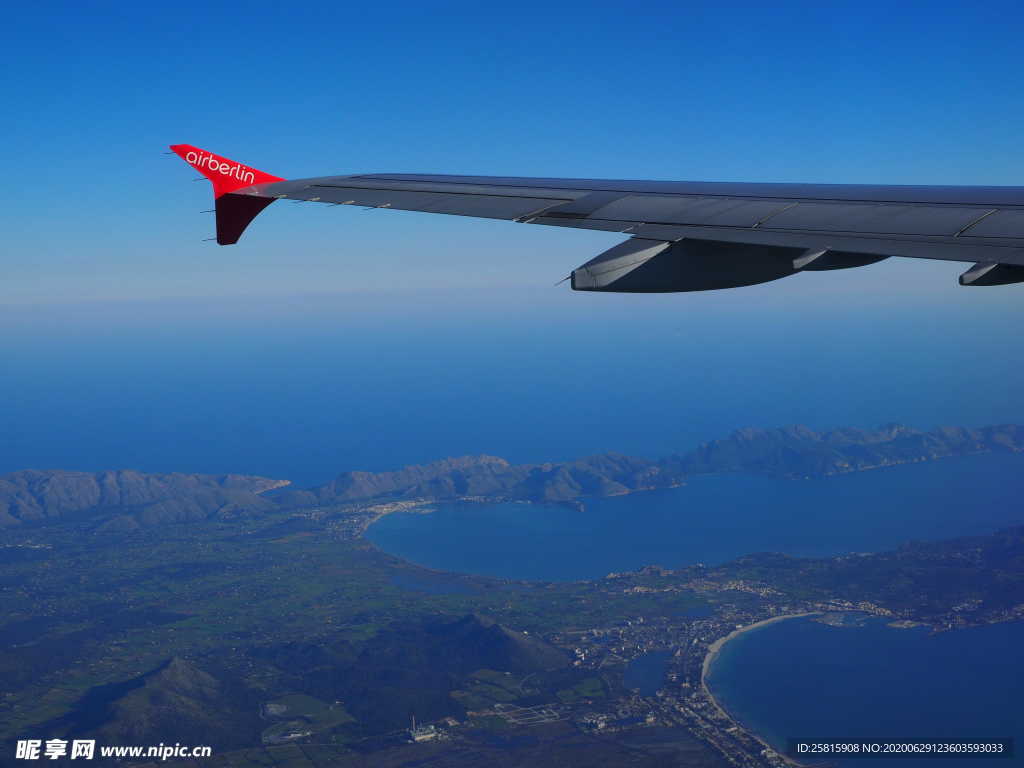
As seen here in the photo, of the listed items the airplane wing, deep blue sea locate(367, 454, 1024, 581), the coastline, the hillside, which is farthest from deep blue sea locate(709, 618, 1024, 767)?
the hillside

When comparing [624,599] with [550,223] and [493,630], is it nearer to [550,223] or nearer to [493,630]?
[493,630]

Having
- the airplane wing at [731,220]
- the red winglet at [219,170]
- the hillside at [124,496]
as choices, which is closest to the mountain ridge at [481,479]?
the hillside at [124,496]

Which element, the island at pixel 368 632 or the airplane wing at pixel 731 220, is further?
the island at pixel 368 632

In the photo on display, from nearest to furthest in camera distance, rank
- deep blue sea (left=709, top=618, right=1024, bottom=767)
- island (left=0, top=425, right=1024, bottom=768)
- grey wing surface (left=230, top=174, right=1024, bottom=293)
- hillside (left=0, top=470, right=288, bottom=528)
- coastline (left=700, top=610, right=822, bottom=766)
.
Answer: grey wing surface (left=230, top=174, right=1024, bottom=293) → coastline (left=700, top=610, right=822, bottom=766) → island (left=0, top=425, right=1024, bottom=768) → deep blue sea (left=709, top=618, right=1024, bottom=767) → hillside (left=0, top=470, right=288, bottom=528)

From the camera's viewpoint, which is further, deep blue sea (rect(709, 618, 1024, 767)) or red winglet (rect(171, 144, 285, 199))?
deep blue sea (rect(709, 618, 1024, 767))

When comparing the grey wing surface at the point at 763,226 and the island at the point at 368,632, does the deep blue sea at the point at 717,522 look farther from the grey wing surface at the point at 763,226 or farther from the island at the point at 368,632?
the grey wing surface at the point at 763,226

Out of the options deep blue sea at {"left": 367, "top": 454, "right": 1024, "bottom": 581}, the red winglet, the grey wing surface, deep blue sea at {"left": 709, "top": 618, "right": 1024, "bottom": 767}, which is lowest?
deep blue sea at {"left": 367, "top": 454, "right": 1024, "bottom": 581}

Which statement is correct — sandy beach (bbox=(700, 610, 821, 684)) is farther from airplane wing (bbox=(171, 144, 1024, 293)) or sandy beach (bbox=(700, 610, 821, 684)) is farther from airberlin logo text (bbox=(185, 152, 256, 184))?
airberlin logo text (bbox=(185, 152, 256, 184))
